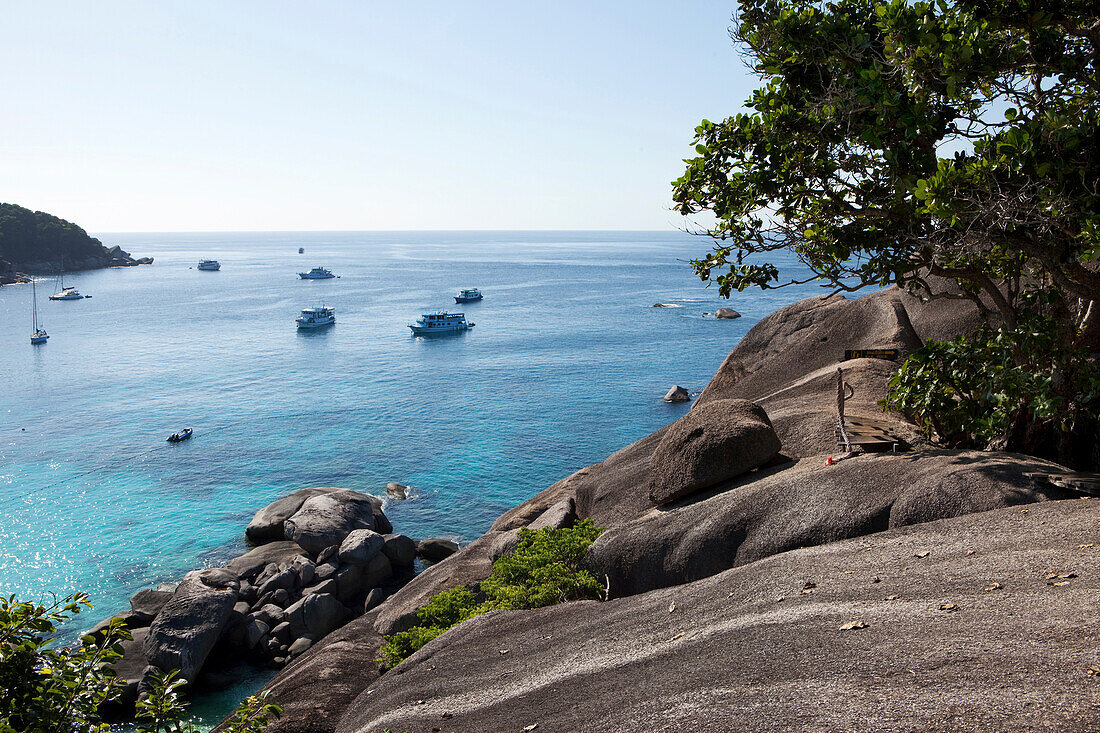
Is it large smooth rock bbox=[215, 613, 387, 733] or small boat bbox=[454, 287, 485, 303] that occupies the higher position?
small boat bbox=[454, 287, 485, 303]

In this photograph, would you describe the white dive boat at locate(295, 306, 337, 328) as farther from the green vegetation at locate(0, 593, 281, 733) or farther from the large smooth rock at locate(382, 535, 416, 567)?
the green vegetation at locate(0, 593, 281, 733)

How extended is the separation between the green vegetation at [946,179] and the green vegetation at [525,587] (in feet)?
23.5

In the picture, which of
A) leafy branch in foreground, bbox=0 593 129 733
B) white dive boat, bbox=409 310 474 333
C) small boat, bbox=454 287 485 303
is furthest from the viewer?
small boat, bbox=454 287 485 303

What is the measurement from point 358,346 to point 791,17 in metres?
79.7

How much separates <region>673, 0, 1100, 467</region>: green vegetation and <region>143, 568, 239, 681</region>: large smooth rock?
2180 cm

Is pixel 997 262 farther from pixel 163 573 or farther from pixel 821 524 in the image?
pixel 163 573

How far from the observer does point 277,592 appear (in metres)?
28.6

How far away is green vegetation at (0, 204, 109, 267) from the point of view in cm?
15900

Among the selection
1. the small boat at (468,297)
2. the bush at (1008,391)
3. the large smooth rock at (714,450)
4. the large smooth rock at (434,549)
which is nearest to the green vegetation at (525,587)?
the large smooth rock at (714,450)

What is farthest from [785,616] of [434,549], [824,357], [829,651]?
[434,549]

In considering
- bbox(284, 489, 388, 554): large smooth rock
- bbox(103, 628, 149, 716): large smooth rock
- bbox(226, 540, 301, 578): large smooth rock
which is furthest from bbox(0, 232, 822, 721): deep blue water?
bbox(103, 628, 149, 716): large smooth rock

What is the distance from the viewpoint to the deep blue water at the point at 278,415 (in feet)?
123

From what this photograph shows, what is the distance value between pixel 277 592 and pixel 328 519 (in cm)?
537

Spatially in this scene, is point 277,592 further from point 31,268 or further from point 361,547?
point 31,268
